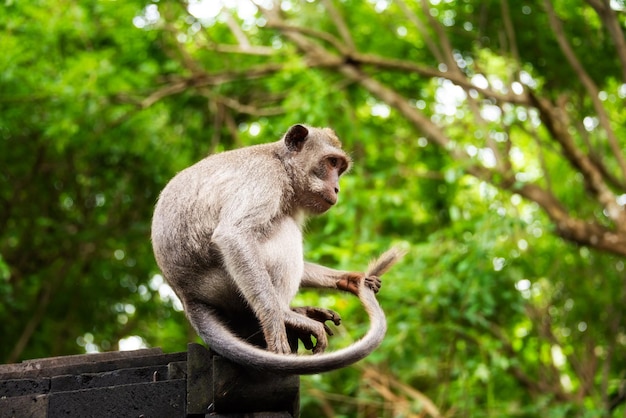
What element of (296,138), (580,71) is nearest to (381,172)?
(580,71)

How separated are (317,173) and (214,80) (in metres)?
9.04

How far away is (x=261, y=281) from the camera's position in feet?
16.7

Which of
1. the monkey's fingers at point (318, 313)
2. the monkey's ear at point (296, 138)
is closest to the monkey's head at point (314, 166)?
the monkey's ear at point (296, 138)

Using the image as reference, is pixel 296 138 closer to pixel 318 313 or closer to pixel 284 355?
pixel 318 313

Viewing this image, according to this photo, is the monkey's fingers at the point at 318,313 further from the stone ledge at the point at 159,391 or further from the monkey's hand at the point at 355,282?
the stone ledge at the point at 159,391

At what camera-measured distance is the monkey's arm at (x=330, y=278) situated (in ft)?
19.1

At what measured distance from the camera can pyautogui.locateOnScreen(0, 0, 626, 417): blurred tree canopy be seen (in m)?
12.3

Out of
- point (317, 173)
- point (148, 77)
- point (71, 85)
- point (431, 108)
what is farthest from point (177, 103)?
point (317, 173)

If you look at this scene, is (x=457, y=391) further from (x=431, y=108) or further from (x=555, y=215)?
(x=431, y=108)

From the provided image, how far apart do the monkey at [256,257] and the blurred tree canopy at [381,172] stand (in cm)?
562

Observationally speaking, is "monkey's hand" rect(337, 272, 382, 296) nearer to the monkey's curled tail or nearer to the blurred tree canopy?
the monkey's curled tail

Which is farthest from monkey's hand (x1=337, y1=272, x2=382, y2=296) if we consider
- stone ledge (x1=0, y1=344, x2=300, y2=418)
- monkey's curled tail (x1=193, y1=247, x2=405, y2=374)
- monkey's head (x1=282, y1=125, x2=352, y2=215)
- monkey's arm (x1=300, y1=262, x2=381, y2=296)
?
stone ledge (x1=0, y1=344, x2=300, y2=418)

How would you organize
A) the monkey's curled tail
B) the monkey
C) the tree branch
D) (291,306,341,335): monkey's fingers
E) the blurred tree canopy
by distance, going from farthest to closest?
the blurred tree canopy
the tree branch
(291,306,341,335): monkey's fingers
the monkey
the monkey's curled tail

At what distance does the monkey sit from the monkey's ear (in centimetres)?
4
